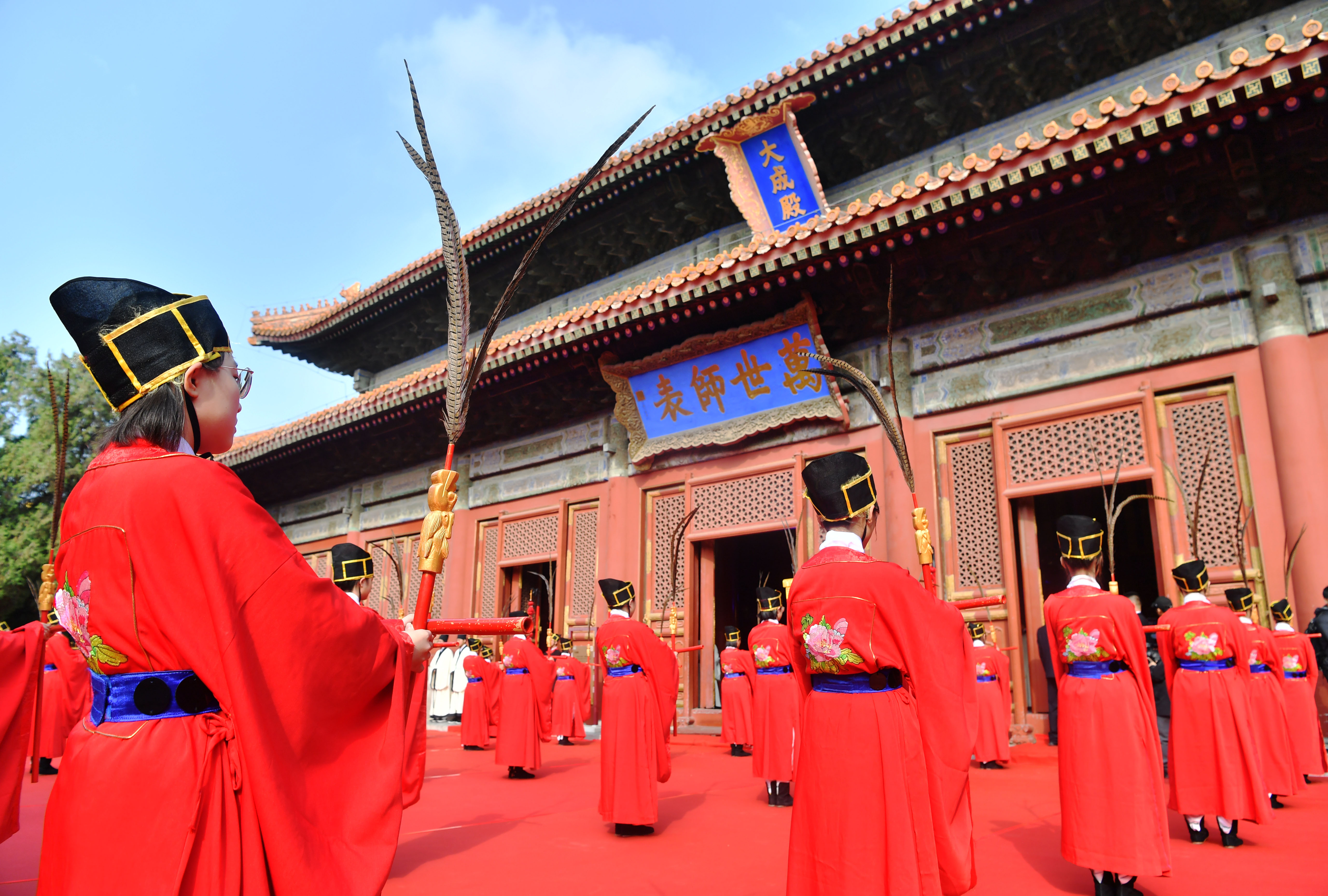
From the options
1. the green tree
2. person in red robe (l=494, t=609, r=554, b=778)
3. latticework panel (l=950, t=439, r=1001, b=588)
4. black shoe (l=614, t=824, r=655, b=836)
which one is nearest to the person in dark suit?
latticework panel (l=950, t=439, r=1001, b=588)

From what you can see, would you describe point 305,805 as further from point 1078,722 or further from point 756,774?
point 756,774

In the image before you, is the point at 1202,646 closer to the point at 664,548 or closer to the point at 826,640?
the point at 826,640

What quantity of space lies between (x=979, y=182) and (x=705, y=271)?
8.67ft

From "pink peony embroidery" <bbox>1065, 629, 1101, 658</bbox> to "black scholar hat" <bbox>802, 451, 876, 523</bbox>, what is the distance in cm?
181

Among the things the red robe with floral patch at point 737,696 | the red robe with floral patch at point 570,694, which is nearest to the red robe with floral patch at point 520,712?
the red robe with floral patch at point 570,694

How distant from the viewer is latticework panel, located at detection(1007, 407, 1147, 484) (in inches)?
273

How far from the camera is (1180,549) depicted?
21.5 ft

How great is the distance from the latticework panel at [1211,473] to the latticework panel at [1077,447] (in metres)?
0.30

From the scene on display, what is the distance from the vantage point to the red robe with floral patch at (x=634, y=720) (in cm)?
498

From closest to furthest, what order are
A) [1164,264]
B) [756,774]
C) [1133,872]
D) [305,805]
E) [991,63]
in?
[305,805] < [1133,872] < [756,774] < [1164,264] < [991,63]

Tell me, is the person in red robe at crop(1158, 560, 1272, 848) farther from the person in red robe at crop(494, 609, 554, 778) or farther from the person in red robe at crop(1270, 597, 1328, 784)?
the person in red robe at crop(494, 609, 554, 778)

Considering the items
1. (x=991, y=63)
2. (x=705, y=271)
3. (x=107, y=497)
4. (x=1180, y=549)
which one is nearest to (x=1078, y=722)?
(x=1180, y=549)

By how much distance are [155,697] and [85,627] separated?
0.74ft

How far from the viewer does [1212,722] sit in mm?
4715
